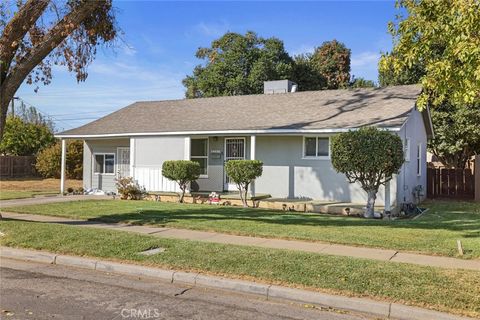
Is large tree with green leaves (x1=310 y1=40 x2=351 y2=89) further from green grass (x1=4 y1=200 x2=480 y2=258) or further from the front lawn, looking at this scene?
green grass (x1=4 y1=200 x2=480 y2=258)

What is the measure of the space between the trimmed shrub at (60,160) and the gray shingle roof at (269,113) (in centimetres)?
785

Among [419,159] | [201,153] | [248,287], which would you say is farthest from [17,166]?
[248,287]

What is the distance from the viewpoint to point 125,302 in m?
5.99

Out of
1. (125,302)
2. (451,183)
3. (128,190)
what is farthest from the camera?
(451,183)

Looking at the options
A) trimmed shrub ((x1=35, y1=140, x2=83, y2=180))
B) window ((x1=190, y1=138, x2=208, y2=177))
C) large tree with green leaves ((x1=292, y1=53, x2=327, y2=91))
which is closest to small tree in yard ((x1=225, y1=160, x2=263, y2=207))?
window ((x1=190, y1=138, x2=208, y2=177))

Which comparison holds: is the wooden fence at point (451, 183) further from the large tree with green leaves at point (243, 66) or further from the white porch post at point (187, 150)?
the large tree with green leaves at point (243, 66)

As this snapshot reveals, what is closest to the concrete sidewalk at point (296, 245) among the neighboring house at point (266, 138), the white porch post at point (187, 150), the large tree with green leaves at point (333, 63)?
the neighboring house at point (266, 138)

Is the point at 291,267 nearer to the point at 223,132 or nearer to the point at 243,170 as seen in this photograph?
the point at 243,170

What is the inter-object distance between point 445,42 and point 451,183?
47.6ft

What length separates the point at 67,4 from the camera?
11.3 m

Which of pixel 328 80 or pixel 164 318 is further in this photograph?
pixel 328 80

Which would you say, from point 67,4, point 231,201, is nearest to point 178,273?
point 67,4

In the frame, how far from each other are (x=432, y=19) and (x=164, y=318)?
22.0 ft

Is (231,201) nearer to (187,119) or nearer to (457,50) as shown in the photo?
(187,119)
